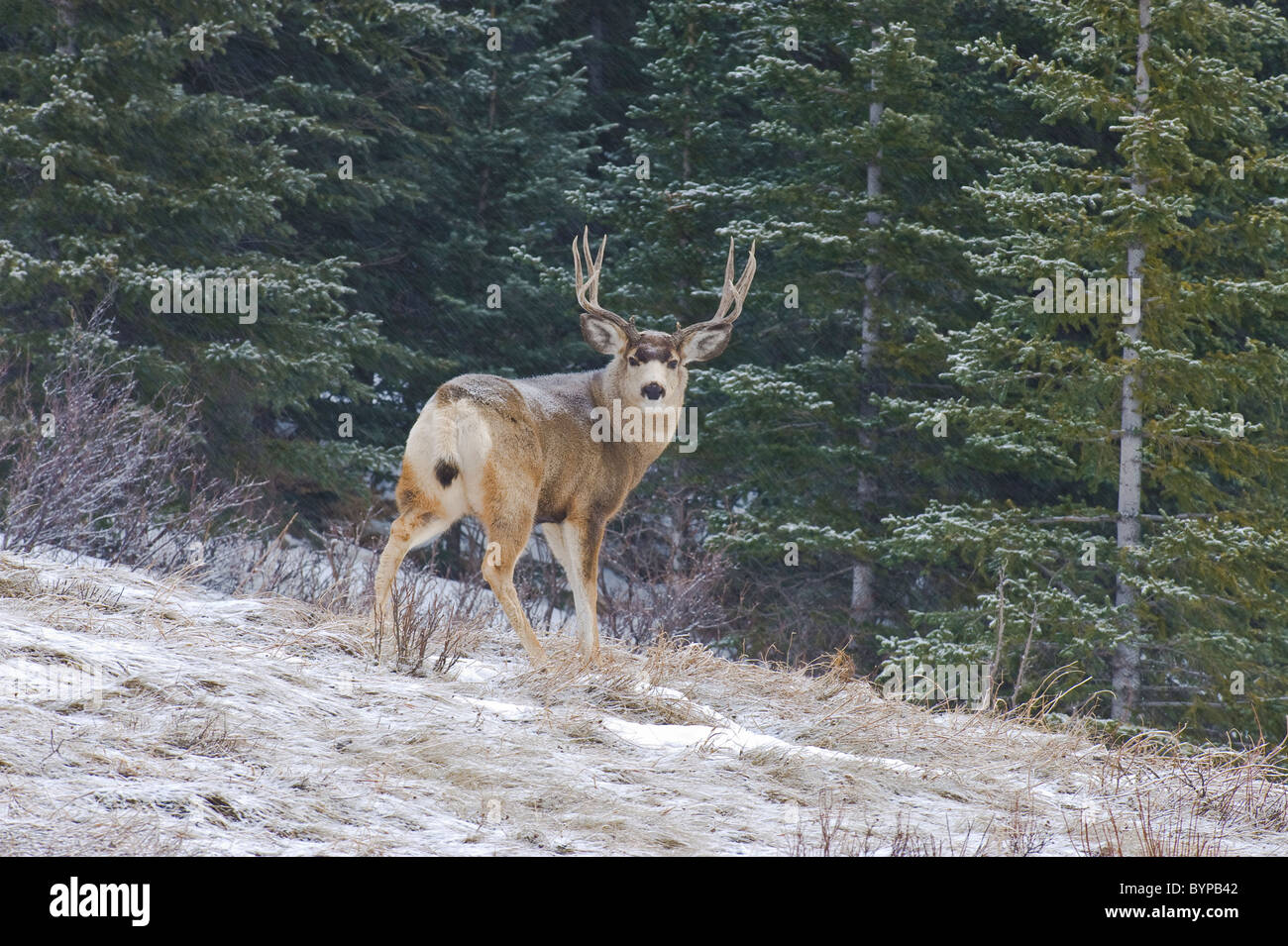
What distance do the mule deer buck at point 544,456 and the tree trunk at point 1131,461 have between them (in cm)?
721

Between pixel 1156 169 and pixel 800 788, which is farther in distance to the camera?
pixel 1156 169

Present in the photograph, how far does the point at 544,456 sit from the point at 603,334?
43.3 inches

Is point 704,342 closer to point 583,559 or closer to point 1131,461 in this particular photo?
point 583,559

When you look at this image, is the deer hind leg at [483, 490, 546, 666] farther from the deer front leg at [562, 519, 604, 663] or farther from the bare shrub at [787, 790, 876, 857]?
the bare shrub at [787, 790, 876, 857]

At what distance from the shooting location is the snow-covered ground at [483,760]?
449 centimetres

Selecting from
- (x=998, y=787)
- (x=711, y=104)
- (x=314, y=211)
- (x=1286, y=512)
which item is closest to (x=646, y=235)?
(x=711, y=104)

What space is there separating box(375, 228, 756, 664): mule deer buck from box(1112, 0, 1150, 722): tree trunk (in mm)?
7207

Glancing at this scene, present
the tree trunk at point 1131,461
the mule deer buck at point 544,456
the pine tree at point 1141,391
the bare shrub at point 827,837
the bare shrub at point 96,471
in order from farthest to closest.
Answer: the tree trunk at point 1131,461 < the pine tree at point 1141,391 < the bare shrub at point 96,471 < the mule deer buck at point 544,456 < the bare shrub at point 827,837

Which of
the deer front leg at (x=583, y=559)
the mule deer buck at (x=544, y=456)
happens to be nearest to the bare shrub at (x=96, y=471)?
the mule deer buck at (x=544, y=456)

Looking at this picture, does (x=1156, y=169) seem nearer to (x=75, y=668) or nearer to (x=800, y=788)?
(x=800, y=788)

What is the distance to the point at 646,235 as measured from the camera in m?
20.3

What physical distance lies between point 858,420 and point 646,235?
4380 mm

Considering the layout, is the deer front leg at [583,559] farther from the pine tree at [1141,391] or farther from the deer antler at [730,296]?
the pine tree at [1141,391]

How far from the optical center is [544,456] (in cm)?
791
